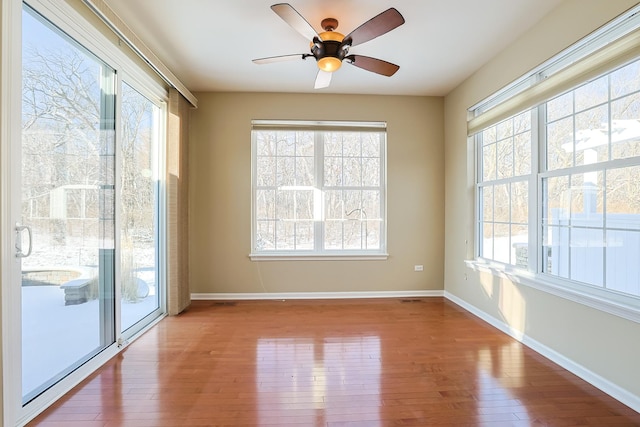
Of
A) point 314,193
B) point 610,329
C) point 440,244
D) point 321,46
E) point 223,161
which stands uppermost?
point 321,46

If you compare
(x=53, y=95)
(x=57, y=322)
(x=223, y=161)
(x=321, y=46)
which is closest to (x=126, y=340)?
(x=57, y=322)

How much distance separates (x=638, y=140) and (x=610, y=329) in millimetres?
1229

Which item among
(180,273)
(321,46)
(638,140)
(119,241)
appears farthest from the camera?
(180,273)

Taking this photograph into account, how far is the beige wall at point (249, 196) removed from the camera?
13.6 ft

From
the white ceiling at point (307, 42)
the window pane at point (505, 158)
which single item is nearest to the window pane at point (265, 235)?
the white ceiling at point (307, 42)

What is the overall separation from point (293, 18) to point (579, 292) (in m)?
2.80

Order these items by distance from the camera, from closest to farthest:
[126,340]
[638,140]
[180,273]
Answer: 1. [638,140]
2. [126,340]
3. [180,273]

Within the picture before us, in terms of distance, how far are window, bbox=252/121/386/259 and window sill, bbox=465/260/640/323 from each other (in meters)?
1.66

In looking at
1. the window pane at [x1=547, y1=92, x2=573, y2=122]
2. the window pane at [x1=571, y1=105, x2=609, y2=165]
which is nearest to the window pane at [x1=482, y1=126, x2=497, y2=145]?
the window pane at [x1=547, y1=92, x2=573, y2=122]

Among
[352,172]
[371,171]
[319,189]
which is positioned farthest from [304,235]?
[371,171]

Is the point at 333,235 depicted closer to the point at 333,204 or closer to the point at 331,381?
the point at 333,204

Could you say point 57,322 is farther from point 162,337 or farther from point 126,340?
point 162,337

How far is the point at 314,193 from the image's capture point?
14.1 ft

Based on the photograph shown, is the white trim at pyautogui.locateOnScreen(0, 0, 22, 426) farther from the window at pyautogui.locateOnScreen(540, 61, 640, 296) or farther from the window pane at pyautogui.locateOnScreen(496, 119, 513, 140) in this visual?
the window pane at pyautogui.locateOnScreen(496, 119, 513, 140)
